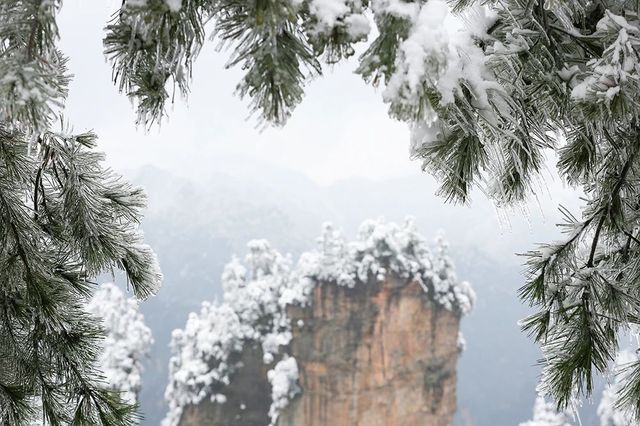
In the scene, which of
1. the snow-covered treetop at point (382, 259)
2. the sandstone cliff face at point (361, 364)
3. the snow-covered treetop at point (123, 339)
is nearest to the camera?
the snow-covered treetop at point (382, 259)

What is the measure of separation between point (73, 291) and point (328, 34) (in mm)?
935

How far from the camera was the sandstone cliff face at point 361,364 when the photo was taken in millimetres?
10273

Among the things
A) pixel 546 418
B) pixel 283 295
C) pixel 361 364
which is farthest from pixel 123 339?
pixel 546 418

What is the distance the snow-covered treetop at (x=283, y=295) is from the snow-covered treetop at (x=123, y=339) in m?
1.01

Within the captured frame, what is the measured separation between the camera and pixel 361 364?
10234mm

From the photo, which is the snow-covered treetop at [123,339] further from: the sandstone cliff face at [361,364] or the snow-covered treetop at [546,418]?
the snow-covered treetop at [546,418]

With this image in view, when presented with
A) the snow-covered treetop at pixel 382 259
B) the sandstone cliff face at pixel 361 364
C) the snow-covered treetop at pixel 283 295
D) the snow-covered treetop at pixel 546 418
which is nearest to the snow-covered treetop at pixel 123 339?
the snow-covered treetop at pixel 283 295

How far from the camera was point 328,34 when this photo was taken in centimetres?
77

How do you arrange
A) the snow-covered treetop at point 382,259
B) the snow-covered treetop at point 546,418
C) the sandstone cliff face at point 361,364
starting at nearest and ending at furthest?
the snow-covered treetop at point 382,259, the sandstone cliff face at point 361,364, the snow-covered treetop at point 546,418

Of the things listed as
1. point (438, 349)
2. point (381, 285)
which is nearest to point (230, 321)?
point (381, 285)

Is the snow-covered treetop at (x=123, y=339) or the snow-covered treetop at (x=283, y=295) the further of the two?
the snow-covered treetop at (x=123, y=339)

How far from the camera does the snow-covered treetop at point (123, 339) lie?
11727mm

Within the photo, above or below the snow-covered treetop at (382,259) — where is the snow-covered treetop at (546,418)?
below

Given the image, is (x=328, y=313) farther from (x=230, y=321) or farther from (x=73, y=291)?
(x=73, y=291)
